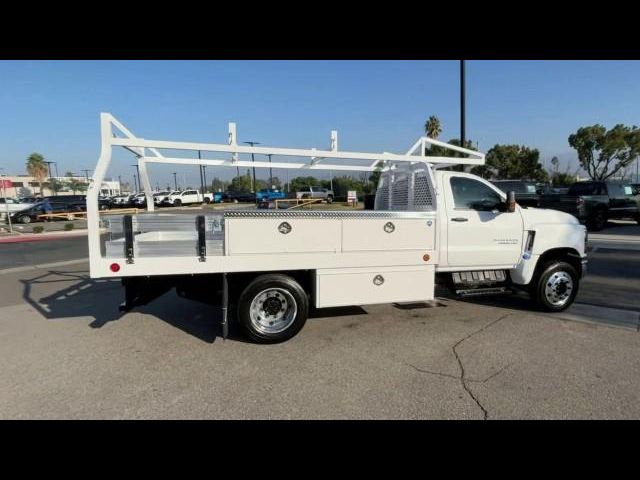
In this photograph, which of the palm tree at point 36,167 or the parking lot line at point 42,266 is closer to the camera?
the parking lot line at point 42,266

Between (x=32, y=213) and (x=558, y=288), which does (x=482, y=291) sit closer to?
(x=558, y=288)

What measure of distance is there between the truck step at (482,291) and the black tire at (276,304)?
2400 mm

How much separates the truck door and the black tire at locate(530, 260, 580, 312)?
0.46 meters

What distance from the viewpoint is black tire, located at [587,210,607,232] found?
A: 15.8 metres

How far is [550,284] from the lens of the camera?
5.74 m

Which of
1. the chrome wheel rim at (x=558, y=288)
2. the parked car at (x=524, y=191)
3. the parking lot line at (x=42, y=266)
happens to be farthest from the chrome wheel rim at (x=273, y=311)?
the parked car at (x=524, y=191)

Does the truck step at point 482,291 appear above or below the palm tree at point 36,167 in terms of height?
below

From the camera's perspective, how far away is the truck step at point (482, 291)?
18.1 ft

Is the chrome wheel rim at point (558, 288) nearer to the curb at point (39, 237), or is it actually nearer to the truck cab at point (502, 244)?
the truck cab at point (502, 244)

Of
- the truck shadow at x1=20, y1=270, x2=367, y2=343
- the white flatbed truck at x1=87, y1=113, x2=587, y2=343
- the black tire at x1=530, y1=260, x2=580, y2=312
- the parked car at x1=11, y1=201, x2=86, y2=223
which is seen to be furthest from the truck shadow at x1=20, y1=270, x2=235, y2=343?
the parked car at x1=11, y1=201, x2=86, y2=223

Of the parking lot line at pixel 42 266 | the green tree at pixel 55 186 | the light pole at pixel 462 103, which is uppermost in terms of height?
the green tree at pixel 55 186
